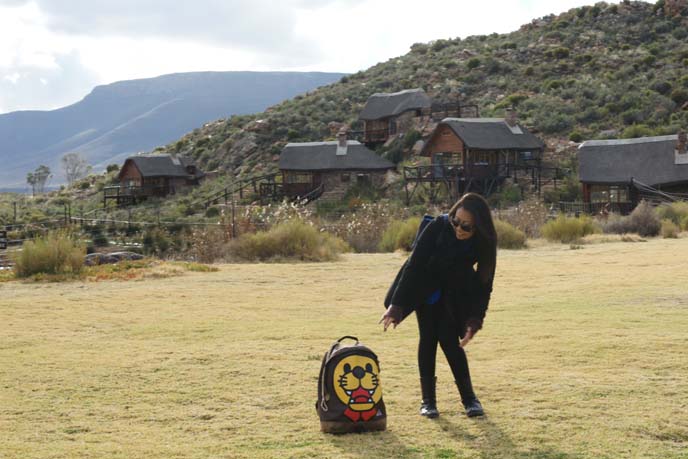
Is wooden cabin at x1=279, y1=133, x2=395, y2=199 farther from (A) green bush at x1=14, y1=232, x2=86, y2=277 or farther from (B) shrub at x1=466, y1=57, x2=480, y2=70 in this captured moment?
(A) green bush at x1=14, y1=232, x2=86, y2=277

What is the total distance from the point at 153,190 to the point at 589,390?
6441 cm

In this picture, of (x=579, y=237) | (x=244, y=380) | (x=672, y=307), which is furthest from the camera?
(x=579, y=237)

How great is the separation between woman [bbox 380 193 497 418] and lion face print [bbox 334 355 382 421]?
38cm

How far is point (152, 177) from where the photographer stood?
231ft

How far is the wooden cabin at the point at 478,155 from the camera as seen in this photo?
50969 millimetres

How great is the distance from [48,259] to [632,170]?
31833mm

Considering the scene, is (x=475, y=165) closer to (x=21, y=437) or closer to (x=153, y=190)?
(x=153, y=190)

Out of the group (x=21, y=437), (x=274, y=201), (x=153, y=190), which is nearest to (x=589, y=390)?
(x=21, y=437)

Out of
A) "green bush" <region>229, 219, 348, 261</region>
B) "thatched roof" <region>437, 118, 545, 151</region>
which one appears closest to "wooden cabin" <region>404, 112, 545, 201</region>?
"thatched roof" <region>437, 118, 545, 151</region>

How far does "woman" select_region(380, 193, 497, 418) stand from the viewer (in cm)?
694

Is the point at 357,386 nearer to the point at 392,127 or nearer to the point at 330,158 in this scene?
the point at 330,158

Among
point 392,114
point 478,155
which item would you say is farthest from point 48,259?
point 392,114

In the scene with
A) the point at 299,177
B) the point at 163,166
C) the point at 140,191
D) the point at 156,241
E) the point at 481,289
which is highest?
the point at 163,166

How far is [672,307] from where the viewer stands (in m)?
13.2
